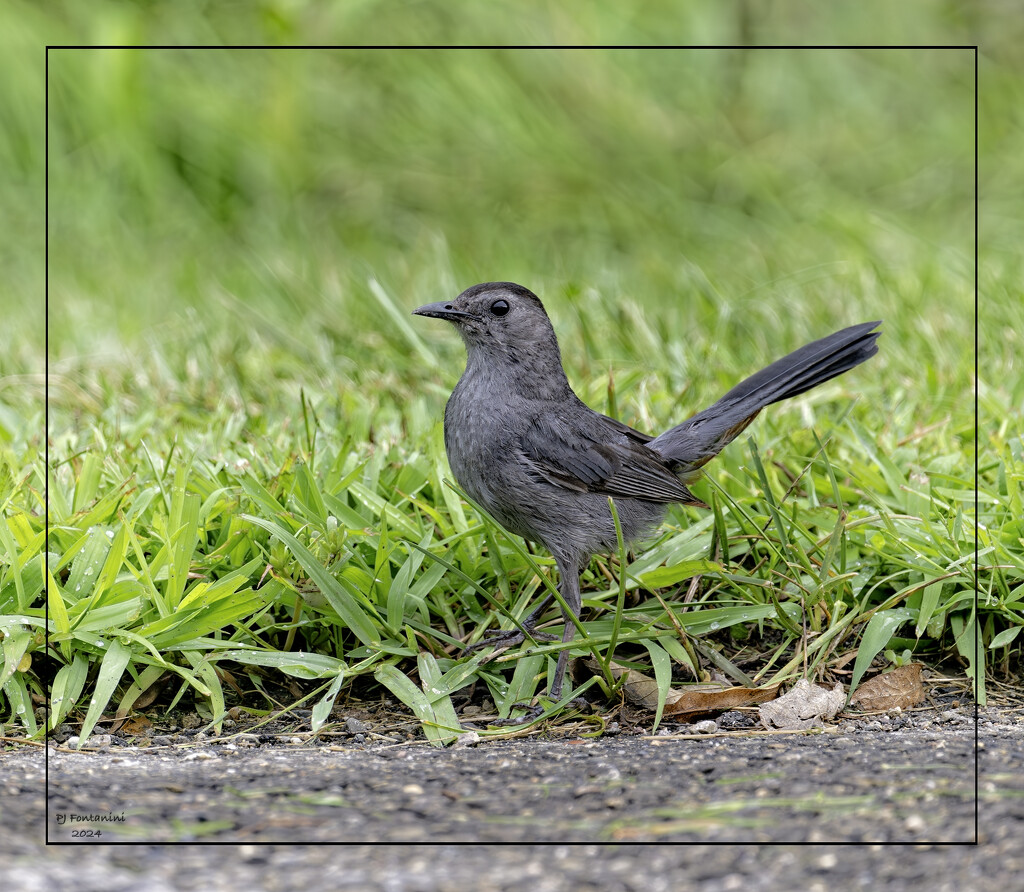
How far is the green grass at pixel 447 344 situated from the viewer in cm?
337

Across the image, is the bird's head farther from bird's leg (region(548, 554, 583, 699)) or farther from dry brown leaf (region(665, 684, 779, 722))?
dry brown leaf (region(665, 684, 779, 722))

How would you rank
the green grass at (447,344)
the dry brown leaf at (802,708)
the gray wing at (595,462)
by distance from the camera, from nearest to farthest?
1. the dry brown leaf at (802,708)
2. the green grass at (447,344)
3. the gray wing at (595,462)

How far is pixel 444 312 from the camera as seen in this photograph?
346cm

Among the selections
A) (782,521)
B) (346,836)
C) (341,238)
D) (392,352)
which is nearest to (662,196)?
(341,238)

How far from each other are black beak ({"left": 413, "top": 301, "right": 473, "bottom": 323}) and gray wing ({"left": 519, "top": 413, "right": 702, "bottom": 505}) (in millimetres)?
381

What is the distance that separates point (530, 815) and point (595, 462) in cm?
144

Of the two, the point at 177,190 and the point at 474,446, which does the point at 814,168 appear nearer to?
the point at 177,190

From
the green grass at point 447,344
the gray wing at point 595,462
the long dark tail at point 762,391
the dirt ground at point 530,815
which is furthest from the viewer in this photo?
the long dark tail at point 762,391

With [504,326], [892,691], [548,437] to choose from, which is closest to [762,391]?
[548,437]

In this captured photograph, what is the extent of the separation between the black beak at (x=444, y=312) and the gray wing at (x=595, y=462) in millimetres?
381

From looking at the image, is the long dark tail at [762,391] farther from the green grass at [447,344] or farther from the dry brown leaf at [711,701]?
the dry brown leaf at [711,701]

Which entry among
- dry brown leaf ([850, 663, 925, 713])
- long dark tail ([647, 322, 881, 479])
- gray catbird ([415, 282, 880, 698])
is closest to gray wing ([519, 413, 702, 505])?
gray catbird ([415, 282, 880, 698])

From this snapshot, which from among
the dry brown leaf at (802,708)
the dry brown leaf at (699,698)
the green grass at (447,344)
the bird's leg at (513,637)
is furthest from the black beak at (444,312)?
the dry brown leaf at (802,708)

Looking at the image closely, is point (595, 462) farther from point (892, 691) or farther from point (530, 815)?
point (530, 815)
